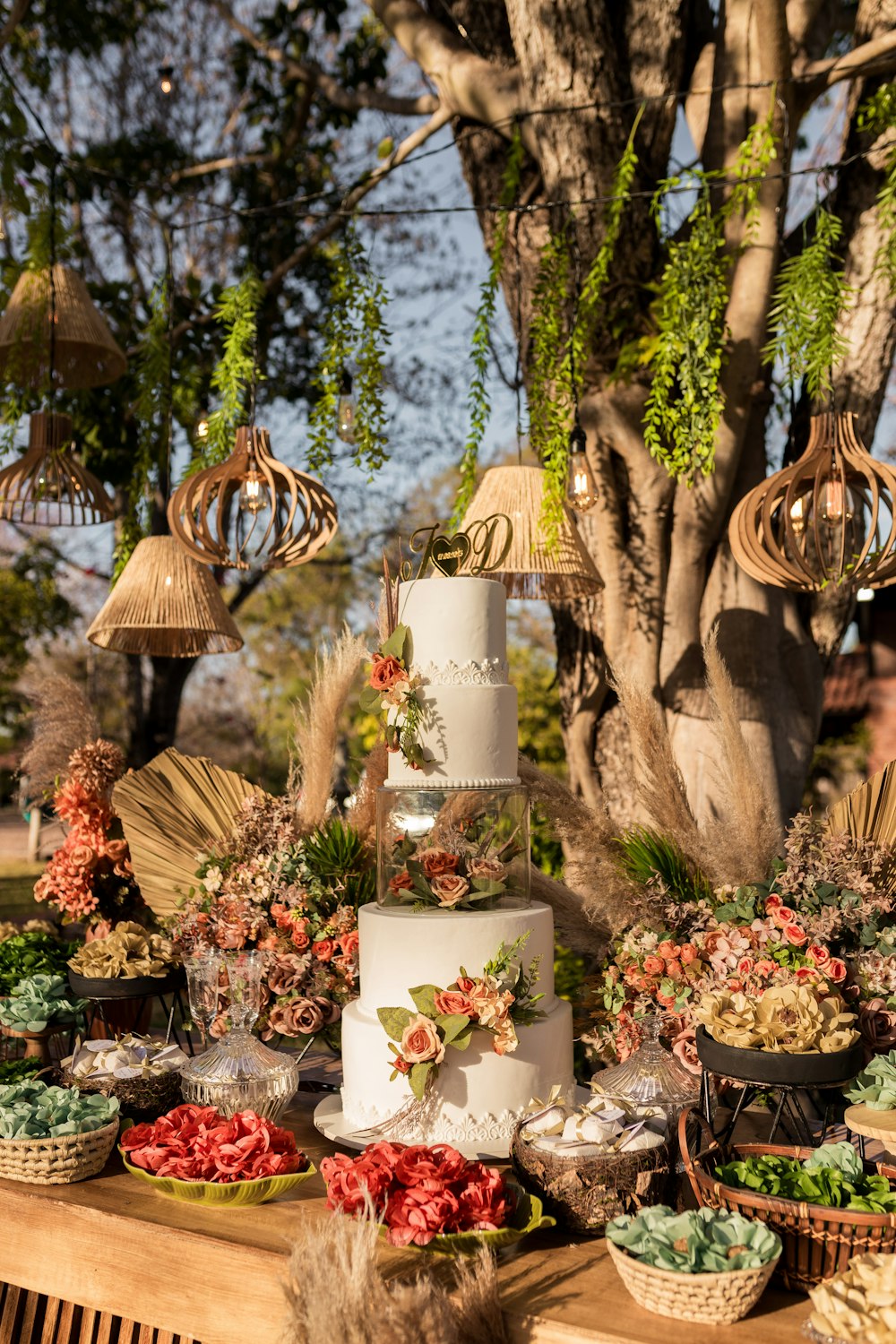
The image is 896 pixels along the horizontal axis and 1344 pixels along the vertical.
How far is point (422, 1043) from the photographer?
6.51 ft

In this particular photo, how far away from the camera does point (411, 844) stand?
7.51ft

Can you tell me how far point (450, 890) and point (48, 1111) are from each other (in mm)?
823

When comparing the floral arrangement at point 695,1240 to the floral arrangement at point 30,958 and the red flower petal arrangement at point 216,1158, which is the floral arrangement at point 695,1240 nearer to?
the red flower petal arrangement at point 216,1158

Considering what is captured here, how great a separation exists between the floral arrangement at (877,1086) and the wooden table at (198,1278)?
339mm

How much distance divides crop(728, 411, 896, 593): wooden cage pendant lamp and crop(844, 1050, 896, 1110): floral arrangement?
1.24 m

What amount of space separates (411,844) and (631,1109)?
2.10 feet

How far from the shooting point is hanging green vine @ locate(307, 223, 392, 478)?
3.64 metres

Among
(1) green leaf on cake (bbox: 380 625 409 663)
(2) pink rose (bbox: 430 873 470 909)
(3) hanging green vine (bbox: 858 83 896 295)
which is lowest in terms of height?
(2) pink rose (bbox: 430 873 470 909)

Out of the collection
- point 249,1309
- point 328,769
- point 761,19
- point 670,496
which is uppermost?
point 761,19

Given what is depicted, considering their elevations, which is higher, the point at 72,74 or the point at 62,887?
the point at 72,74

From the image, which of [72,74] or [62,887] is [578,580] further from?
[72,74]

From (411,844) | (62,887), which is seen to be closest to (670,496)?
(411,844)

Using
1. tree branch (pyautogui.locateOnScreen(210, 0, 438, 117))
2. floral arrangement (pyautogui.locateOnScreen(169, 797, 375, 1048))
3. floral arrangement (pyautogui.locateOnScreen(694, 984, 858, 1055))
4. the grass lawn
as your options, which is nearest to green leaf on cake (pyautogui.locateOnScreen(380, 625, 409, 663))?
floral arrangement (pyautogui.locateOnScreen(169, 797, 375, 1048))

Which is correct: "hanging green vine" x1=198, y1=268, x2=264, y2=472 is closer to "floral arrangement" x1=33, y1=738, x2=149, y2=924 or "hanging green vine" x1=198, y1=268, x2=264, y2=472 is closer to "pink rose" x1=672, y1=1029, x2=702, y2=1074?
"floral arrangement" x1=33, y1=738, x2=149, y2=924
